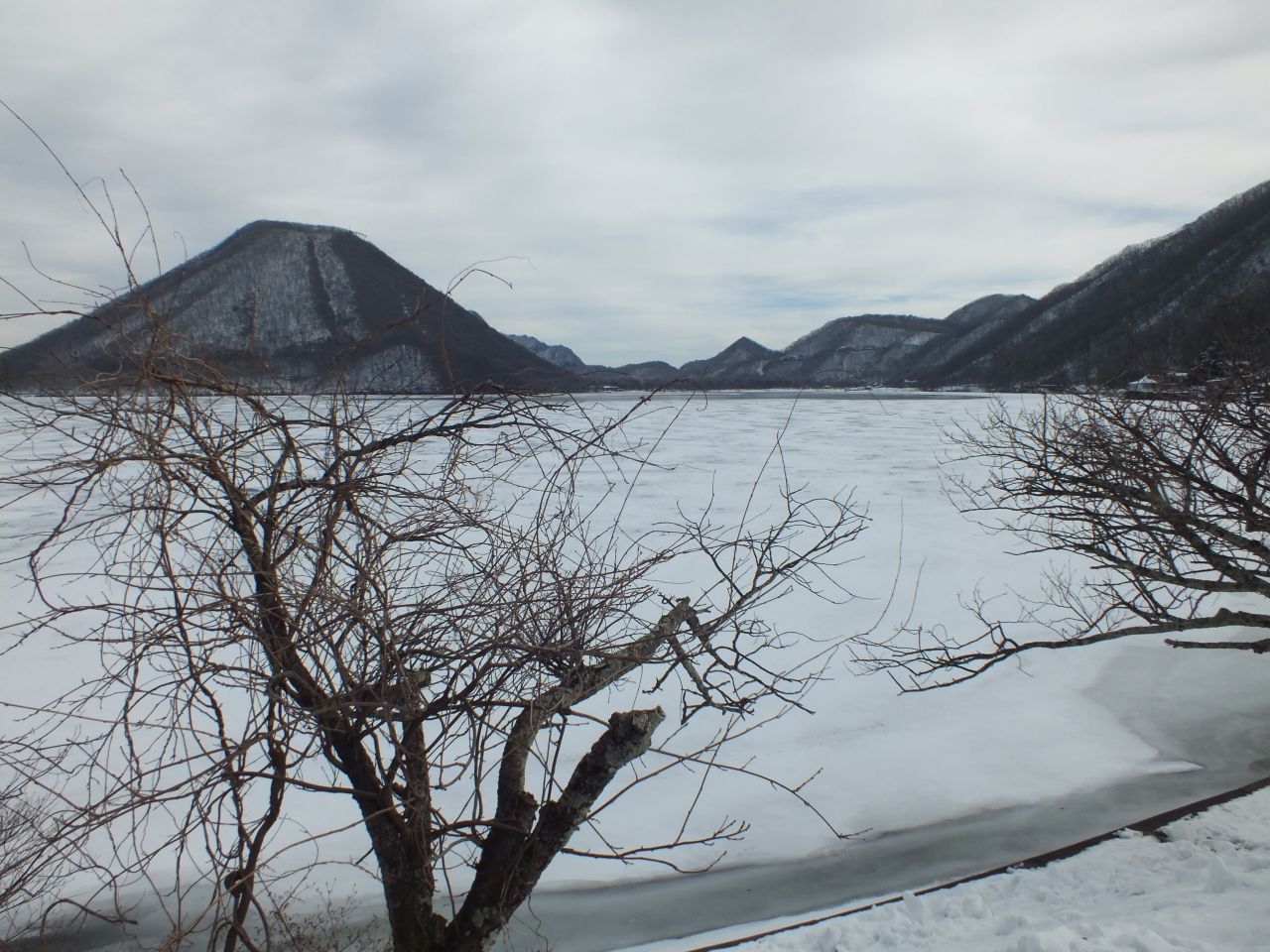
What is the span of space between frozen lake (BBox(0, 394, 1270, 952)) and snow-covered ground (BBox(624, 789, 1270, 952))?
0.79 m

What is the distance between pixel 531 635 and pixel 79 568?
14677 mm

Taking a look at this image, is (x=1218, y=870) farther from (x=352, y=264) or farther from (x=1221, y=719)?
(x=352, y=264)

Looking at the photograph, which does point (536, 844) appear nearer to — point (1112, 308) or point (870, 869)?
point (870, 869)

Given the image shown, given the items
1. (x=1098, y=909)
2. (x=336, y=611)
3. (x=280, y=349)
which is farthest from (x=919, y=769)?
(x=280, y=349)

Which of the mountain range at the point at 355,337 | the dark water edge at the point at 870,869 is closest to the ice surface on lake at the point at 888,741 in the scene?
the dark water edge at the point at 870,869

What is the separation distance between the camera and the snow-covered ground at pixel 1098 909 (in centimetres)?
538

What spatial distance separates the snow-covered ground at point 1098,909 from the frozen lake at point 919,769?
2.61ft

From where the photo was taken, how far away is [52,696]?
982cm

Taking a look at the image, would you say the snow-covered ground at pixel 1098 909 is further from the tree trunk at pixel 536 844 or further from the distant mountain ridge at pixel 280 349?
the distant mountain ridge at pixel 280 349

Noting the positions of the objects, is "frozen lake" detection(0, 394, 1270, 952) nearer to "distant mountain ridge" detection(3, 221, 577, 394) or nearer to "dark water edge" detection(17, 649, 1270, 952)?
"dark water edge" detection(17, 649, 1270, 952)

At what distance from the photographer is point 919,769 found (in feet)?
30.4

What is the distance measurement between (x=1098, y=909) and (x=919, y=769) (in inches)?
126

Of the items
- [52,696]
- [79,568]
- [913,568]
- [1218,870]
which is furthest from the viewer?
[913,568]

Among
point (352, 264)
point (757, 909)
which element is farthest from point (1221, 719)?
point (352, 264)
